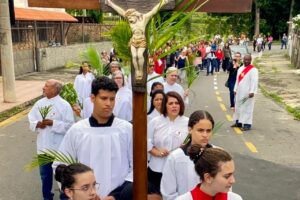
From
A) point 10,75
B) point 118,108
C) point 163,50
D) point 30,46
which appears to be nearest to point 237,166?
point 118,108

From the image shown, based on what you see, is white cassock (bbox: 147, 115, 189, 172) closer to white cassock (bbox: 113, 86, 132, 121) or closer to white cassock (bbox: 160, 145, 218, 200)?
white cassock (bbox: 160, 145, 218, 200)

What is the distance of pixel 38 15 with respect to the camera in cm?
2425

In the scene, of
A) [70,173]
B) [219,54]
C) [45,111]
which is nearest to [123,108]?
[45,111]

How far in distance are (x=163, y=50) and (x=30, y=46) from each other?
21565 mm

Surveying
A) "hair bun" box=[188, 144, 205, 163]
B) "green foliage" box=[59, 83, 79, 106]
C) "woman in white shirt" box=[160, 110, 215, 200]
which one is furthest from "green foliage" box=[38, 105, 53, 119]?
"hair bun" box=[188, 144, 205, 163]

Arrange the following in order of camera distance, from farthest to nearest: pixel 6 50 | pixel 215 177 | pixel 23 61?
pixel 23 61 → pixel 6 50 → pixel 215 177

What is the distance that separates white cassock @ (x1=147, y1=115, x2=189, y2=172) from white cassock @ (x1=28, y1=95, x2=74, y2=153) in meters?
1.46

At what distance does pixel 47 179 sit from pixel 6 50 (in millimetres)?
8862

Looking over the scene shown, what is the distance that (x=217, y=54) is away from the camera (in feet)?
77.4

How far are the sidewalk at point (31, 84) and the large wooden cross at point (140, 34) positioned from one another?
10.6 meters

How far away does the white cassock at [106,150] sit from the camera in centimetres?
348

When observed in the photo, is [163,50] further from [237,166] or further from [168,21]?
[237,166]

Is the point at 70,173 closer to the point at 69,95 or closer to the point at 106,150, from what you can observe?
the point at 106,150

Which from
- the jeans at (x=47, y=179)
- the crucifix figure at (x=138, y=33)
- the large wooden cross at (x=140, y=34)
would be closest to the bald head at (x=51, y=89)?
the jeans at (x=47, y=179)
